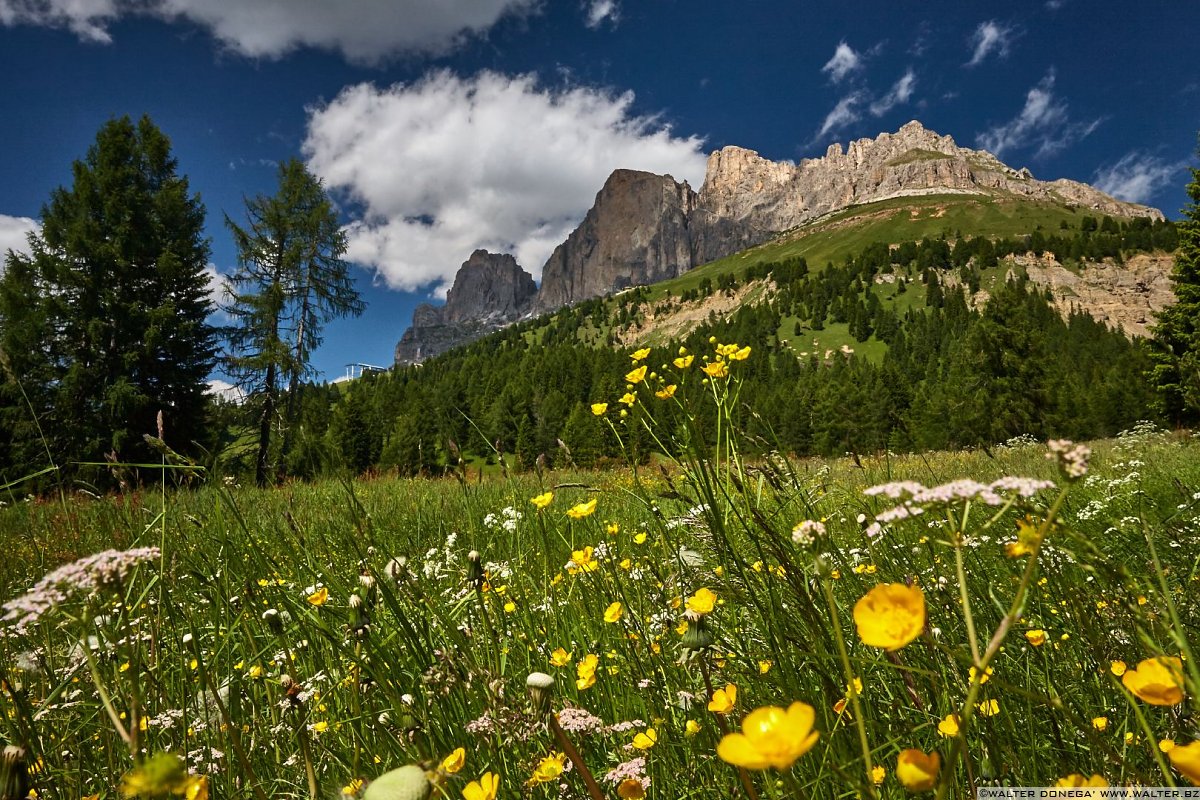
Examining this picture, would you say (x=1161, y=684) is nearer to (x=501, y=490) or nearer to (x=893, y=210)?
(x=501, y=490)

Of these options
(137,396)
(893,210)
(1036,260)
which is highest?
(893,210)

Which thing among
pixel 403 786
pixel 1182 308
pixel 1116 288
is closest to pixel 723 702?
pixel 403 786

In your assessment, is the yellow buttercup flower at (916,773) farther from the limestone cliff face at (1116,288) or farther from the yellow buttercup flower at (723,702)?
the limestone cliff face at (1116,288)

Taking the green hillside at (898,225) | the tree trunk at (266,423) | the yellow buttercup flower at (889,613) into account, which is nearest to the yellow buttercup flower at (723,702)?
the yellow buttercup flower at (889,613)

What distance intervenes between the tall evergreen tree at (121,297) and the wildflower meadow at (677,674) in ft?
68.4

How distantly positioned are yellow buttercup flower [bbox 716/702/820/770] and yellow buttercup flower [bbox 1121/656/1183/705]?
0.51m

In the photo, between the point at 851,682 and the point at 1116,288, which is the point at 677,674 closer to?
the point at 851,682

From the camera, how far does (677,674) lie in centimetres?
156

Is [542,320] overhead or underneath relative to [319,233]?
overhead

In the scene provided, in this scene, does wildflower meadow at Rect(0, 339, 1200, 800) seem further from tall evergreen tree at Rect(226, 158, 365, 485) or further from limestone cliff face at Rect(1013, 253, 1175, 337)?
limestone cliff face at Rect(1013, 253, 1175, 337)

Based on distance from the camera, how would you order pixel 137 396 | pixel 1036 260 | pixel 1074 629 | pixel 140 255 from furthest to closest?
1. pixel 1036 260
2. pixel 140 255
3. pixel 137 396
4. pixel 1074 629

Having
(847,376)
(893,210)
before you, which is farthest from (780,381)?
(893,210)

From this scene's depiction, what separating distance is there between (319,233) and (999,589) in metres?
24.1

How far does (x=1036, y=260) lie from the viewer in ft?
345
